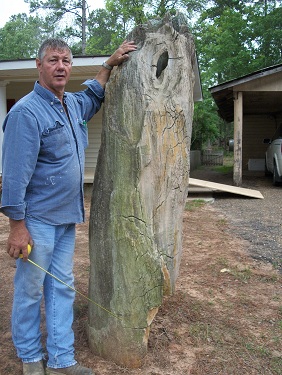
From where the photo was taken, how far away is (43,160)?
7.90 ft

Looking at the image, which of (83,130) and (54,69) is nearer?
(54,69)

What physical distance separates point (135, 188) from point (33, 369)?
4.34 feet

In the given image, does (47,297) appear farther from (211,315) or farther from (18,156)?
(211,315)

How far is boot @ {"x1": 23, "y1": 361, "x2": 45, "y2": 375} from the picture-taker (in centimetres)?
259

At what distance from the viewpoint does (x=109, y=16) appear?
38.5 meters

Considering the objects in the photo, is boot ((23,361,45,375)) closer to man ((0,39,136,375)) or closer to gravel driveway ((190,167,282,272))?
man ((0,39,136,375))

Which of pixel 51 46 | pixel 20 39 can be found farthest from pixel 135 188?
pixel 20 39

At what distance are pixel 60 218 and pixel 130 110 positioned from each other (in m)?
0.83

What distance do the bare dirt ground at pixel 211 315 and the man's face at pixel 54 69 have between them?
1866mm

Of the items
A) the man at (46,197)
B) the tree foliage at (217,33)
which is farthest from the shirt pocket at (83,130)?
the tree foliage at (217,33)

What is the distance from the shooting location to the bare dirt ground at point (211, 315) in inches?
111

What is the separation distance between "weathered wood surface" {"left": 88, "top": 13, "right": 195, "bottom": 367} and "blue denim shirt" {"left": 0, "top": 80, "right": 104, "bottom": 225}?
9.0 inches

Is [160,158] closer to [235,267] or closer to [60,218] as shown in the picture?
[60,218]

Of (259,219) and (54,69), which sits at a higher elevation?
(54,69)
